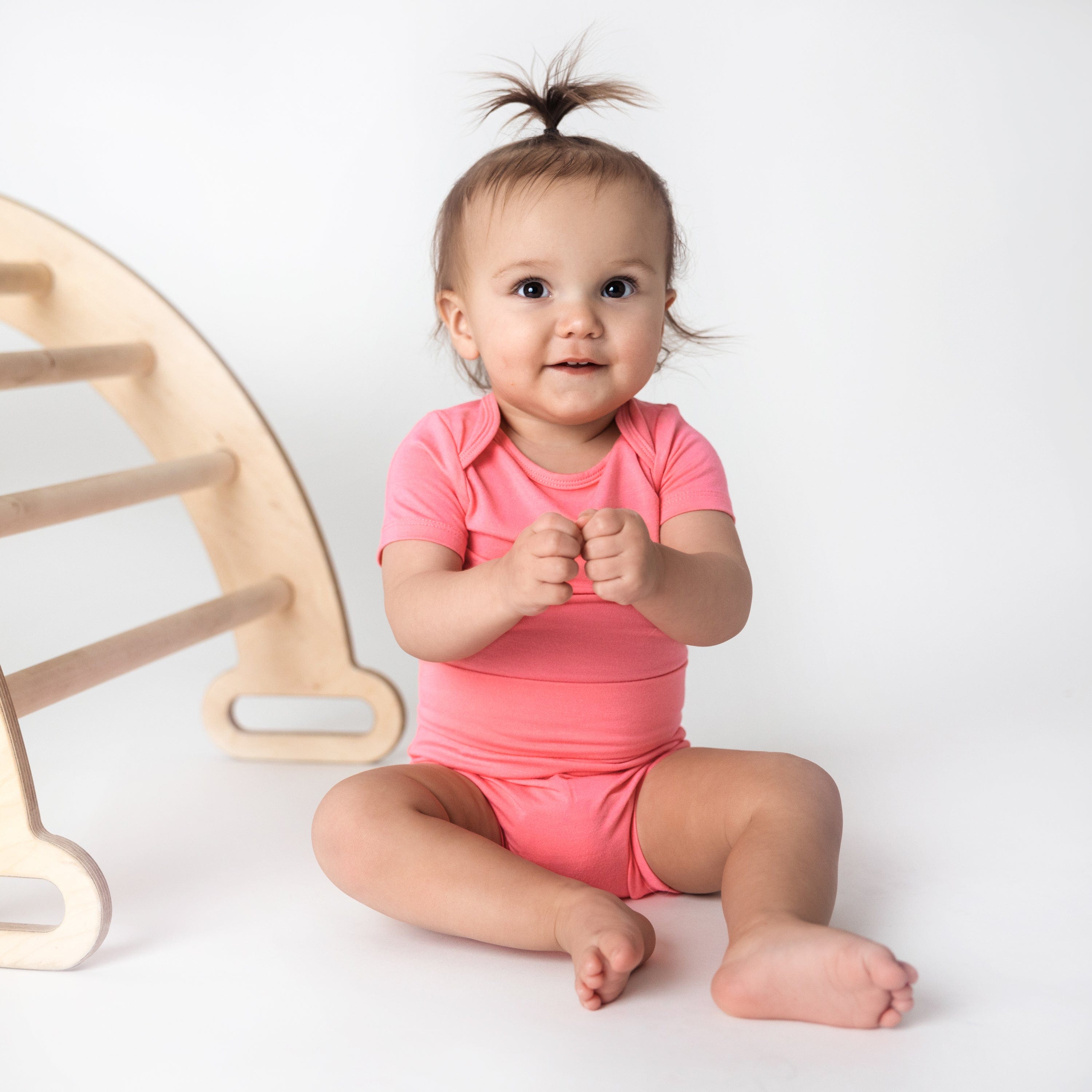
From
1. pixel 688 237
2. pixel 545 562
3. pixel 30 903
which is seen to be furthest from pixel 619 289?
pixel 688 237

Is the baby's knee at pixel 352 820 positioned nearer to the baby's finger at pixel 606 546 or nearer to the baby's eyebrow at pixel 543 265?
the baby's finger at pixel 606 546

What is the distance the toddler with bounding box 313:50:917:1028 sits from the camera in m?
0.86

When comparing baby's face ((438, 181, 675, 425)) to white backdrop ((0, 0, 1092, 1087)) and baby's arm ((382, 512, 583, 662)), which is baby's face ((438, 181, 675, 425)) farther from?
white backdrop ((0, 0, 1092, 1087))

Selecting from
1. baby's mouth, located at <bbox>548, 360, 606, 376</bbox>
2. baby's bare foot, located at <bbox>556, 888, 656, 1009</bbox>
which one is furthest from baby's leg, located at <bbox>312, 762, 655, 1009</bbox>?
baby's mouth, located at <bbox>548, 360, 606, 376</bbox>

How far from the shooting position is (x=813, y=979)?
2.46 feet

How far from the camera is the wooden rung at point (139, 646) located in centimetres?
102

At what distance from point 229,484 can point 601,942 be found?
77 centimetres

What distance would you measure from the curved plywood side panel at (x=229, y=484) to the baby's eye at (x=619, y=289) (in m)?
0.51

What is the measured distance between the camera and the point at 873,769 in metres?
1.26

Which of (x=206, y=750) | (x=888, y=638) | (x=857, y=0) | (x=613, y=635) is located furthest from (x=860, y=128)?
(x=206, y=750)

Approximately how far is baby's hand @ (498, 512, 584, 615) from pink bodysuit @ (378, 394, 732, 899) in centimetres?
17

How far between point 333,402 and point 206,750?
502 mm

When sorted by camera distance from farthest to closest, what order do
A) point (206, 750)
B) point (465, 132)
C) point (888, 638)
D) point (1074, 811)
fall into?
point (465, 132) → point (888, 638) → point (206, 750) → point (1074, 811)

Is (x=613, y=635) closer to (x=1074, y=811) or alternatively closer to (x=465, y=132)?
(x=1074, y=811)
